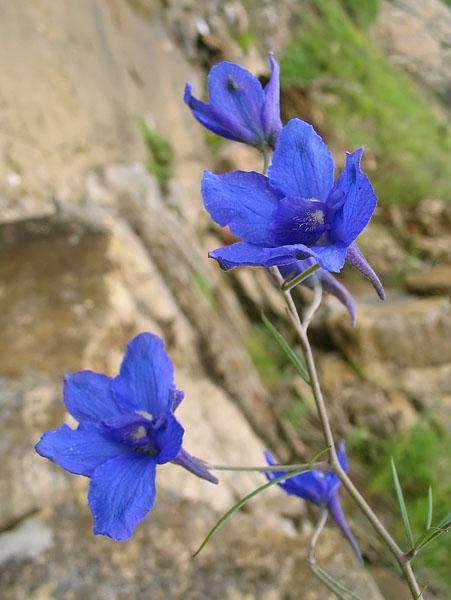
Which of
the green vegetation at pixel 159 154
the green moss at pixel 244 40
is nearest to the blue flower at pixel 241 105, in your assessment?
the green vegetation at pixel 159 154

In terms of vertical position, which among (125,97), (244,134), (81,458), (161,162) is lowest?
(161,162)

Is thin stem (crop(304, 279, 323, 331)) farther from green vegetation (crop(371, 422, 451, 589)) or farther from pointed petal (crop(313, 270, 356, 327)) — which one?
green vegetation (crop(371, 422, 451, 589))

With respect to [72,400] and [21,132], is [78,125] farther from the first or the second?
[72,400]

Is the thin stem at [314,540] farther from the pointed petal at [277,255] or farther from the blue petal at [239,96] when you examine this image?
the blue petal at [239,96]

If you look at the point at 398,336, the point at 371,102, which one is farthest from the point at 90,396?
the point at 371,102

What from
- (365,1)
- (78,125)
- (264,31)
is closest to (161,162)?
(78,125)

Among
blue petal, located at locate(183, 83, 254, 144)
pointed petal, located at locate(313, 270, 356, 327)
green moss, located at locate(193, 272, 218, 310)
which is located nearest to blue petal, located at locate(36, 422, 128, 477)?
pointed petal, located at locate(313, 270, 356, 327)
